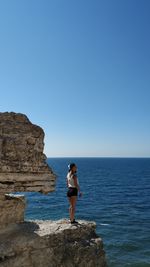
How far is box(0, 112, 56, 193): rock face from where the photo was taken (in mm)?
13930

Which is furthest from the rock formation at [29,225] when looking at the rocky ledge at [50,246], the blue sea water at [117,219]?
the blue sea water at [117,219]

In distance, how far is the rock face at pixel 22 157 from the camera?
1393 centimetres

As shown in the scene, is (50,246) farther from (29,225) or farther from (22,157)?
(22,157)

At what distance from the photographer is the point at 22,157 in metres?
14.3

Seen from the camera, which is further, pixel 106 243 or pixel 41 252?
pixel 106 243

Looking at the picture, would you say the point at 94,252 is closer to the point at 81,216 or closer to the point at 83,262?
the point at 83,262

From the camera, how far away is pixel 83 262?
1402 centimetres

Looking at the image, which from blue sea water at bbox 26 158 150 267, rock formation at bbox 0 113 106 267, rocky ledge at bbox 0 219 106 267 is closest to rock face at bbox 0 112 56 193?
rock formation at bbox 0 113 106 267

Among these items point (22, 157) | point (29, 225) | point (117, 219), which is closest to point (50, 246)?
point (29, 225)

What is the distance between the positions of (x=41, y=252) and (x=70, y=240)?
1405 millimetres

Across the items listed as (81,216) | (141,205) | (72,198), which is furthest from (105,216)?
(72,198)

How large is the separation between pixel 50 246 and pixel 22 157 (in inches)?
152

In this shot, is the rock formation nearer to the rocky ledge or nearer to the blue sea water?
the rocky ledge

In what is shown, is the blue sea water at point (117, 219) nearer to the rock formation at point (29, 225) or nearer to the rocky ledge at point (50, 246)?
the rocky ledge at point (50, 246)
